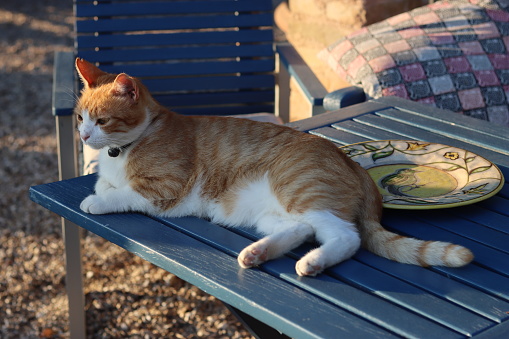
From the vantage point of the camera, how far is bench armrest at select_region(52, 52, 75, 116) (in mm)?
2574

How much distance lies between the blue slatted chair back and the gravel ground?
878 millimetres

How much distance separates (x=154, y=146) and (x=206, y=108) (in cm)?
163

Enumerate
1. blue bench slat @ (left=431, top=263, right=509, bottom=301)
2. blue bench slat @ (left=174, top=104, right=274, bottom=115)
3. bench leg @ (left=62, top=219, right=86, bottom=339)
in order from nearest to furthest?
blue bench slat @ (left=431, top=263, right=509, bottom=301) → bench leg @ (left=62, top=219, right=86, bottom=339) → blue bench slat @ (left=174, top=104, right=274, bottom=115)

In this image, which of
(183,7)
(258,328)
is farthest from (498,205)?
(183,7)

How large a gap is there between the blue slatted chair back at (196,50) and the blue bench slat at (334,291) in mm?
1839

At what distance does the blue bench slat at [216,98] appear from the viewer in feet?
11.3

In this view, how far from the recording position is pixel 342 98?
9.07 ft

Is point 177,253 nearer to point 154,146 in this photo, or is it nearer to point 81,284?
point 154,146

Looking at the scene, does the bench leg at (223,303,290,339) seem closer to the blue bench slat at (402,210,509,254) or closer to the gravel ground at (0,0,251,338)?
the blue bench slat at (402,210,509,254)

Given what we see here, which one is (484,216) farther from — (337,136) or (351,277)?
(337,136)

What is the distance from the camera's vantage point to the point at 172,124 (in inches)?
74.8

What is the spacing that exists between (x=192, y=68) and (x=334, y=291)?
88.3 inches

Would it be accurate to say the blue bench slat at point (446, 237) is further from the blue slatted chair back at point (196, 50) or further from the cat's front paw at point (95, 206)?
the blue slatted chair back at point (196, 50)

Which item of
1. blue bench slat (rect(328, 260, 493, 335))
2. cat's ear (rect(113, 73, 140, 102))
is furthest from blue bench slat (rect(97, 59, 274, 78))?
blue bench slat (rect(328, 260, 493, 335))
